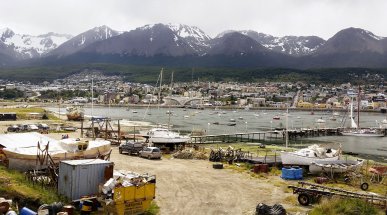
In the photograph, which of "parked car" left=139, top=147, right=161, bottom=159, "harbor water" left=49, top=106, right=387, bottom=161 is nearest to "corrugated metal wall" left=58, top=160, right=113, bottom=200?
"parked car" left=139, top=147, right=161, bottom=159

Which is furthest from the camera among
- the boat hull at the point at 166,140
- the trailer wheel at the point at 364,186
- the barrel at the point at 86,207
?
the boat hull at the point at 166,140

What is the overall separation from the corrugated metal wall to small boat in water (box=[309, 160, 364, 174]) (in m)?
16.5

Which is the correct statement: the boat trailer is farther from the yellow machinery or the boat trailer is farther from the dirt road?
the yellow machinery

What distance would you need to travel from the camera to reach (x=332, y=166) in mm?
29984

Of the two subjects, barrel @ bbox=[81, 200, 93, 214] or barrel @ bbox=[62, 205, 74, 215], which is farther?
barrel @ bbox=[81, 200, 93, 214]

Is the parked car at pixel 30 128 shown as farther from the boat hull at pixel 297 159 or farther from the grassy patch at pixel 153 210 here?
the grassy patch at pixel 153 210

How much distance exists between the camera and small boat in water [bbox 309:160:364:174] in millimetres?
30094

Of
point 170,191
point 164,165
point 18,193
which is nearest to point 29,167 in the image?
point 18,193

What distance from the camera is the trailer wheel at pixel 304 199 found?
21.6 metres

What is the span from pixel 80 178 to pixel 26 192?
248 centimetres

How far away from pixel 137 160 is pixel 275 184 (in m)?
12.9

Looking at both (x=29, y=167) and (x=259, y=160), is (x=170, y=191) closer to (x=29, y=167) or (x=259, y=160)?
(x=29, y=167)

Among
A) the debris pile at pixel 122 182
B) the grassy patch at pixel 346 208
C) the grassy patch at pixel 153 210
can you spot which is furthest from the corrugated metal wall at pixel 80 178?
the grassy patch at pixel 346 208

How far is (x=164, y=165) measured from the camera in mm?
33125
